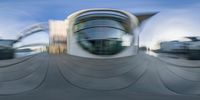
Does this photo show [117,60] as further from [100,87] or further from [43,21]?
[43,21]

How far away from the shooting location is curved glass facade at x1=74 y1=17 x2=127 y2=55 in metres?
1.78

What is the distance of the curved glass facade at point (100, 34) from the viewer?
5.84 feet

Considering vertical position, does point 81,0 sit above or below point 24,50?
above

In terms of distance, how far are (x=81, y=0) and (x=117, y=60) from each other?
0.24m

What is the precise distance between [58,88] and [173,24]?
45 centimetres

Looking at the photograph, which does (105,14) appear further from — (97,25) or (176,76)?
(176,76)

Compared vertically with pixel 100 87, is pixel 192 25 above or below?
above

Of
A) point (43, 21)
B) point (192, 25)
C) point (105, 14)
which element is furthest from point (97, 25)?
point (192, 25)

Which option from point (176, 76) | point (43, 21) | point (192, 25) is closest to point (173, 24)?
point (192, 25)

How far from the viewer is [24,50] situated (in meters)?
1.85

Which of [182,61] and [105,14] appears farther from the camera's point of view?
[182,61]

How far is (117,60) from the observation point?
1830mm

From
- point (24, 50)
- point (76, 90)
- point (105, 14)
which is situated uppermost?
point (105, 14)

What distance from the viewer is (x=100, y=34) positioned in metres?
1.78
